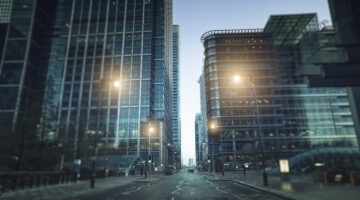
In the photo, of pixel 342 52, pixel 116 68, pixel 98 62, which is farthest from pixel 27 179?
pixel 98 62

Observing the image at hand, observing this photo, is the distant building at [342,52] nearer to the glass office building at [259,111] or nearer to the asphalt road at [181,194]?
the asphalt road at [181,194]

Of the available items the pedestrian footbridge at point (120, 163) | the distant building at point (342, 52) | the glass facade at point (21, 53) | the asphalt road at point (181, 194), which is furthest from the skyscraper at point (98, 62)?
the distant building at point (342, 52)

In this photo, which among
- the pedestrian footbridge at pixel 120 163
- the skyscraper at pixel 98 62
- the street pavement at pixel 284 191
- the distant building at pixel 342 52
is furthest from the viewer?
the skyscraper at pixel 98 62

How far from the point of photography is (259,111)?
89.7 meters

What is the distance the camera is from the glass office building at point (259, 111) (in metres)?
80.6

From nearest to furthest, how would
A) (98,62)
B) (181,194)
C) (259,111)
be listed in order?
(181,194) → (259,111) → (98,62)

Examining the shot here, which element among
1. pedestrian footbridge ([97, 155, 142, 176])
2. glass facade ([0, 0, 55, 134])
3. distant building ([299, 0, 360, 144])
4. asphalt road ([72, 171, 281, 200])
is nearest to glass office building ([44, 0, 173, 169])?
glass facade ([0, 0, 55, 134])

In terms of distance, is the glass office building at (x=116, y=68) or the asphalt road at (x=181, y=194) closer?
the asphalt road at (x=181, y=194)

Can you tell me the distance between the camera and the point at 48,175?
973 inches

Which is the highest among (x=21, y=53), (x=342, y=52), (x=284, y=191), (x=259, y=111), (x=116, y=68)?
(x=21, y=53)

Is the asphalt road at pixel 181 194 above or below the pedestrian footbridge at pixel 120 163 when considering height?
below

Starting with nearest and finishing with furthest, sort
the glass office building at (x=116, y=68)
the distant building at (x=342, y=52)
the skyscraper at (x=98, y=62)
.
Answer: the distant building at (x=342, y=52), the skyscraper at (x=98, y=62), the glass office building at (x=116, y=68)

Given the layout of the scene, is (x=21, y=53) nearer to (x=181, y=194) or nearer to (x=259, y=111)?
(x=259, y=111)

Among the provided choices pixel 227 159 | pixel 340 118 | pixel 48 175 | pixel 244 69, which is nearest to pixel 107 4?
pixel 244 69
